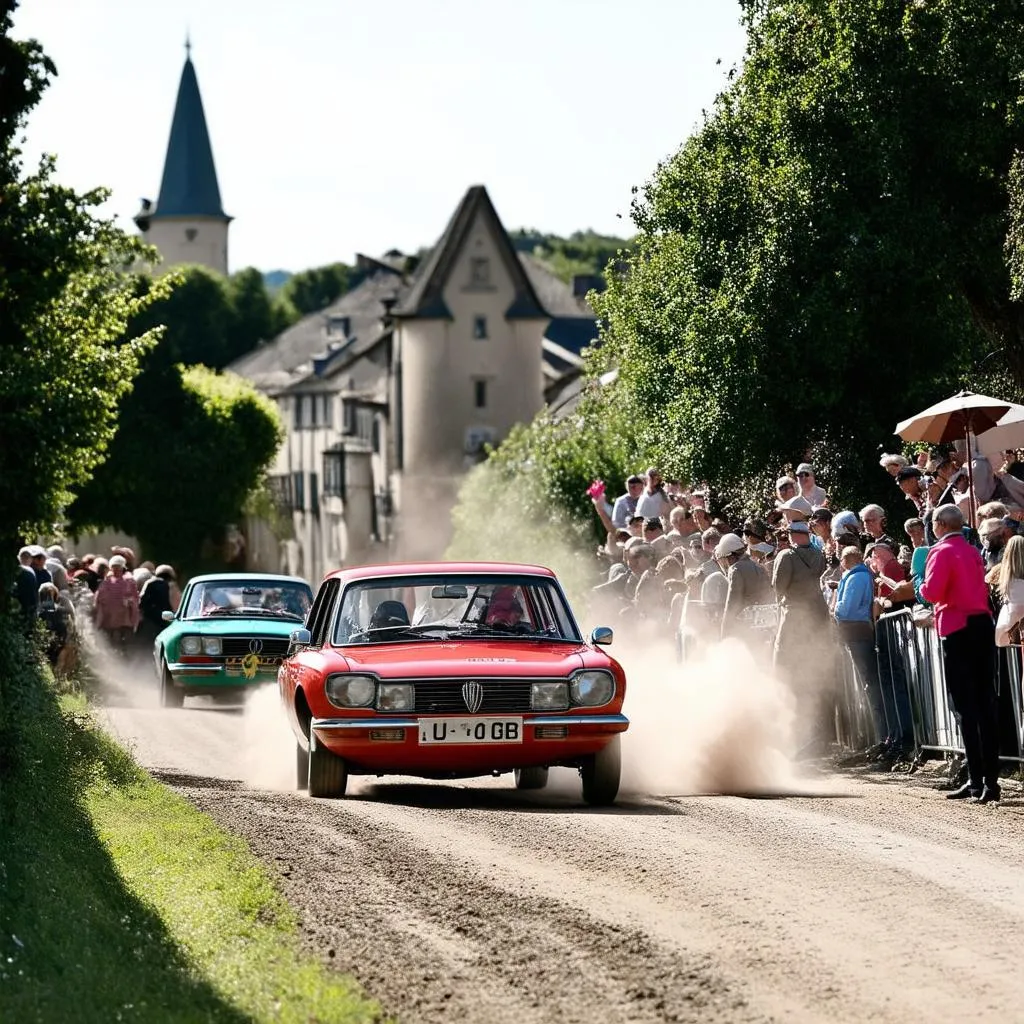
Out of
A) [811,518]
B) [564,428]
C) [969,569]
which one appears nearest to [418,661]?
[969,569]

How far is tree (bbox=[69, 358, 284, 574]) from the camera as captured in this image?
95.8m

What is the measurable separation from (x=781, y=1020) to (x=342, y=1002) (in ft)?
5.35

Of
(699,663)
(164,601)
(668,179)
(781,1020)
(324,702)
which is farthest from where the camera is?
(164,601)

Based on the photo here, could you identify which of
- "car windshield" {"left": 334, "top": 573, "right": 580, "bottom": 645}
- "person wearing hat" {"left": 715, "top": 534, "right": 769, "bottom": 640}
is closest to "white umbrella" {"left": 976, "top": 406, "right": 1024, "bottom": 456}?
"person wearing hat" {"left": 715, "top": 534, "right": 769, "bottom": 640}

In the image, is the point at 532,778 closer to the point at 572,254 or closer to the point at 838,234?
the point at 838,234

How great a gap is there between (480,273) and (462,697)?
93029 mm

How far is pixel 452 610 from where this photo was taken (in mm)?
16594

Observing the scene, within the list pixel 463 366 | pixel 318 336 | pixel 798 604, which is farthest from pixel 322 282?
pixel 798 604

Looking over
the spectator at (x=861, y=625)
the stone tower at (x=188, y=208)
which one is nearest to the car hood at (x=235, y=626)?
the spectator at (x=861, y=625)

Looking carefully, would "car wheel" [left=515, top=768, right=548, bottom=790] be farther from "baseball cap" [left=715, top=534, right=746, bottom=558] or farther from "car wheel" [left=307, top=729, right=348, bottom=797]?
"baseball cap" [left=715, top=534, right=746, bottom=558]

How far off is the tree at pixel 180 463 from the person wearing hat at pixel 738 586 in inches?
2934

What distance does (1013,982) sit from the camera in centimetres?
835

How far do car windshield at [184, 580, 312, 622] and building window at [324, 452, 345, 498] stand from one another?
91200 mm

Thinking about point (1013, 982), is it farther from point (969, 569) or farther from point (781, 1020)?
point (969, 569)
